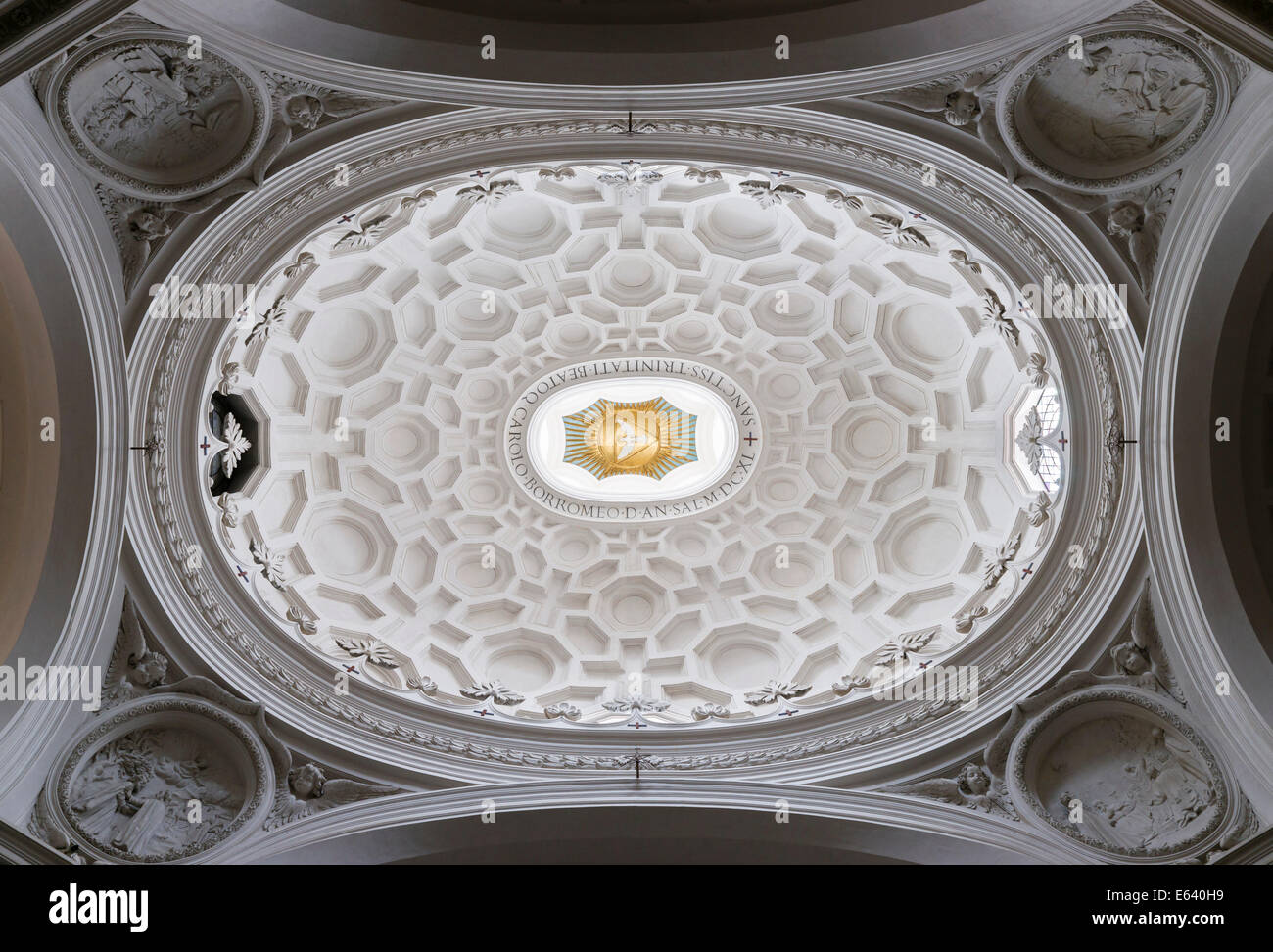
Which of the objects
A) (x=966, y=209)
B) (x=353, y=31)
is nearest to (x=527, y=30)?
(x=353, y=31)

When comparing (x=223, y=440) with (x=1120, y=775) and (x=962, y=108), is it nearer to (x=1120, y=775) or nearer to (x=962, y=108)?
(x=962, y=108)

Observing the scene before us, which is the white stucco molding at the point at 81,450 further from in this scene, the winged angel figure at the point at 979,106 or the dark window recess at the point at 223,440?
the winged angel figure at the point at 979,106

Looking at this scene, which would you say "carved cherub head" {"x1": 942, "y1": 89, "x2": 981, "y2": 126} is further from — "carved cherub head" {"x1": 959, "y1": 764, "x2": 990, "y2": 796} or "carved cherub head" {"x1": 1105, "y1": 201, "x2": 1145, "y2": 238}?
"carved cherub head" {"x1": 959, "y1": 764, "x2": 990, "y2": 796}

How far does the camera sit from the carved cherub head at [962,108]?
11312mm

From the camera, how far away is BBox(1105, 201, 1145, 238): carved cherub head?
11.7 metres

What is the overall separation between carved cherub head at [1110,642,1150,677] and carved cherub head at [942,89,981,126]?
657cm

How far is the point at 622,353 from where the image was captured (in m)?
20.0

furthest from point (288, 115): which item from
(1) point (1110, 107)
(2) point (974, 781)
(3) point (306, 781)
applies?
(2) point (974, 781)

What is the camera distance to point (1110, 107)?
1119 centimetres

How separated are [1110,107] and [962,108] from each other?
61.1 inches

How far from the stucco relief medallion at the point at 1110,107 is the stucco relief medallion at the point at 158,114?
8.27 metres

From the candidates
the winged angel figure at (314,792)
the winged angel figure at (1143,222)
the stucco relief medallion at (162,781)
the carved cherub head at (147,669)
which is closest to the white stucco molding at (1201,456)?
the winged angel figure at (1143,222)

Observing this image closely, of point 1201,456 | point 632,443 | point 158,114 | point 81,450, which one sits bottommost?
point 1201,456

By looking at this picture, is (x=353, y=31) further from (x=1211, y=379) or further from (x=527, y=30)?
(x=1211, y=379)
